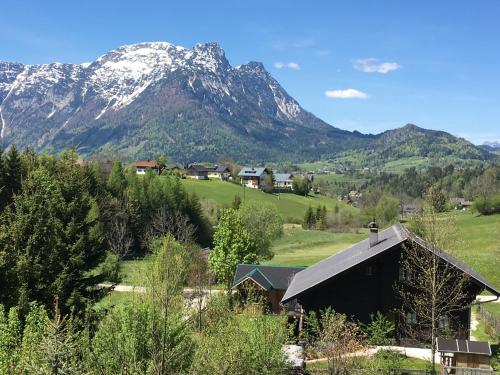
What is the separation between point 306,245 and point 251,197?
60228 mm

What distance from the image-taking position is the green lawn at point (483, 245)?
65.2m

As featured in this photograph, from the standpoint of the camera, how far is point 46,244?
2869cm

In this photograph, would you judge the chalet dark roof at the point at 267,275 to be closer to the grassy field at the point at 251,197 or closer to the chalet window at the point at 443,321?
the chalet window at the point at 443,321

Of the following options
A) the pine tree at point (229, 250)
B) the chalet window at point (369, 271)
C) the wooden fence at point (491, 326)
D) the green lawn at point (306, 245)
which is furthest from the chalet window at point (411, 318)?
the green lawn at point (306, 245)

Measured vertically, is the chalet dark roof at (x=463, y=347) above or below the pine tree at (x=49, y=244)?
below

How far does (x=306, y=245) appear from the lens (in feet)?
349

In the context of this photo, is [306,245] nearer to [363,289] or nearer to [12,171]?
[12,171]

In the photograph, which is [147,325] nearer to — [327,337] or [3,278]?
[327,337]

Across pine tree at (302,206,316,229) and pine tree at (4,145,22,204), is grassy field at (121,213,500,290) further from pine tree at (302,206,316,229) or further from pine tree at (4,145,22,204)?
pine tree at (4,145,22,204)

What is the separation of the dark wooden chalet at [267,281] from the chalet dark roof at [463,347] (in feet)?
66.3

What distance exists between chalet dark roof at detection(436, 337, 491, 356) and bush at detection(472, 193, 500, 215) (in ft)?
376

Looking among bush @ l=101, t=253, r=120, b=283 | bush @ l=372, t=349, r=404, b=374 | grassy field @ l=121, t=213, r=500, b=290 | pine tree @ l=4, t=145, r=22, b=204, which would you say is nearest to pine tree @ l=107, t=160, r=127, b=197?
grassy field @ l=121, t=213, r=500, b=290

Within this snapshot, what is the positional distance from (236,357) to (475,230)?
101691 mm

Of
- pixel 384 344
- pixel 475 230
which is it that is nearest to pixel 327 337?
pixel 384 344
